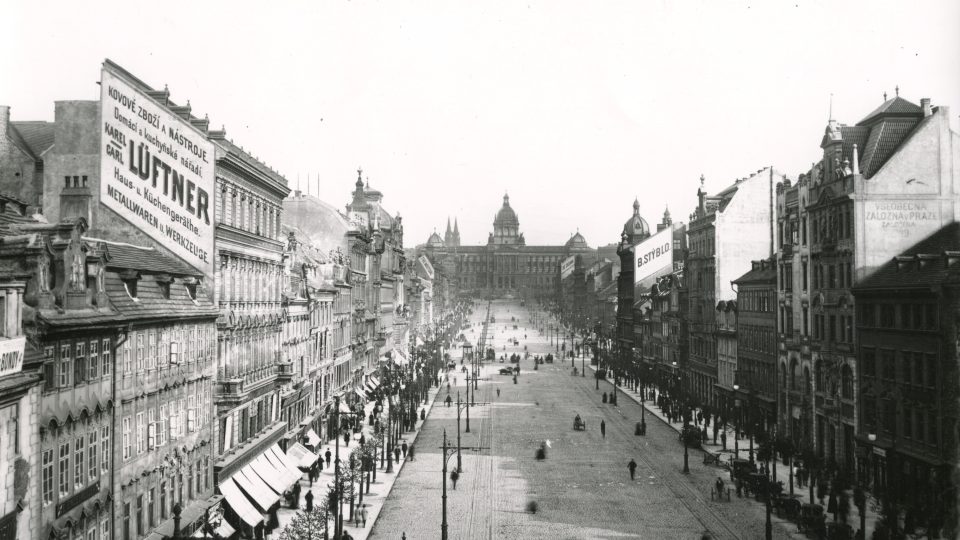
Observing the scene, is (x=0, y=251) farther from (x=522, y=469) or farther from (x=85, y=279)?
(x=522, y=469)

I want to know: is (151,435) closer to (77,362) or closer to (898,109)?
(77,362)

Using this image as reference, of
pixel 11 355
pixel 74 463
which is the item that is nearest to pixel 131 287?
pixel 74 463

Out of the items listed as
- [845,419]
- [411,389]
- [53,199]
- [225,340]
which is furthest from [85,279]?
[411,389]

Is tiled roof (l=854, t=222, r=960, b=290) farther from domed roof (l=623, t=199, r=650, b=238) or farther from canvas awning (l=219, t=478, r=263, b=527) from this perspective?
domed roof (l=623, t=199, r=650, b=238)

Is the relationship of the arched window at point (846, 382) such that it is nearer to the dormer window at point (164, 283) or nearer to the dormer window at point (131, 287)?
the dormer window at point (164, 283)

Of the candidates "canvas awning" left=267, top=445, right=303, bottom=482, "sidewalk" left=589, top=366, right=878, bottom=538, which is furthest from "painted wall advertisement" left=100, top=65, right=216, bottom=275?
"sidewalk" left=589, top=366, right=878, bottom=538

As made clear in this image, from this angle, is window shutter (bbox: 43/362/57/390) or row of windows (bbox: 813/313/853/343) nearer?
window shutter (bbox: 43/362/57/390)
